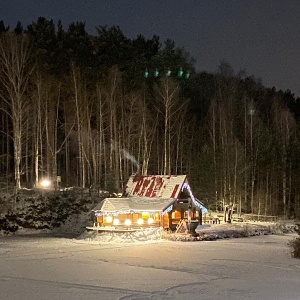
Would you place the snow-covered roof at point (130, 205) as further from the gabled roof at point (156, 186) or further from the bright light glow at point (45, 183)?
the bright light glow at point (45, 183)

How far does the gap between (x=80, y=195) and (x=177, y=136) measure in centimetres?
1169

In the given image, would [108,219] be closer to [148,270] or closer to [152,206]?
[152,206]

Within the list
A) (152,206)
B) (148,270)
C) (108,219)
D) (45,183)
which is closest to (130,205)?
(152,206)

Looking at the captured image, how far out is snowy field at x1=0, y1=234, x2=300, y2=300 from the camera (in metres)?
15.3

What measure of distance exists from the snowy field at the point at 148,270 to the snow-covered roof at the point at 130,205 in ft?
16.0

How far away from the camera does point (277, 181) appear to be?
171 feet

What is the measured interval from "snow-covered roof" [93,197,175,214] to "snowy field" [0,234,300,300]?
4873 millimetres

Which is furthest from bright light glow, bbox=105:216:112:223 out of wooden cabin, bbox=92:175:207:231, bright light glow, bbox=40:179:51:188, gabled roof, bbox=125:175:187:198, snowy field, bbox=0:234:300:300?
bright light glow, bbox=40:179:51:188

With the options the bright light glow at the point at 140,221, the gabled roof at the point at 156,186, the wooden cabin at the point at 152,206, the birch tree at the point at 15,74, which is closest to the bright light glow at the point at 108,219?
the wooden cabin at the point at 152,206

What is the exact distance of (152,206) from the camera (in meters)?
36.4

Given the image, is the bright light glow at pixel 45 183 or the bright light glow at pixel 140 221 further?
the bright light glow at pixel 45 183

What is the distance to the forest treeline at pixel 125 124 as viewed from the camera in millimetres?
41344

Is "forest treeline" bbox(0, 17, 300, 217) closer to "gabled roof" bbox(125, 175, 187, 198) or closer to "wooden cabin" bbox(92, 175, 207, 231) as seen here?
"gabled roof" bbox(125, 175, 187, 198)

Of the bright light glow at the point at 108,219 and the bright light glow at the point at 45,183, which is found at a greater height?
Answer: the bright light glow at the point at 45,183
